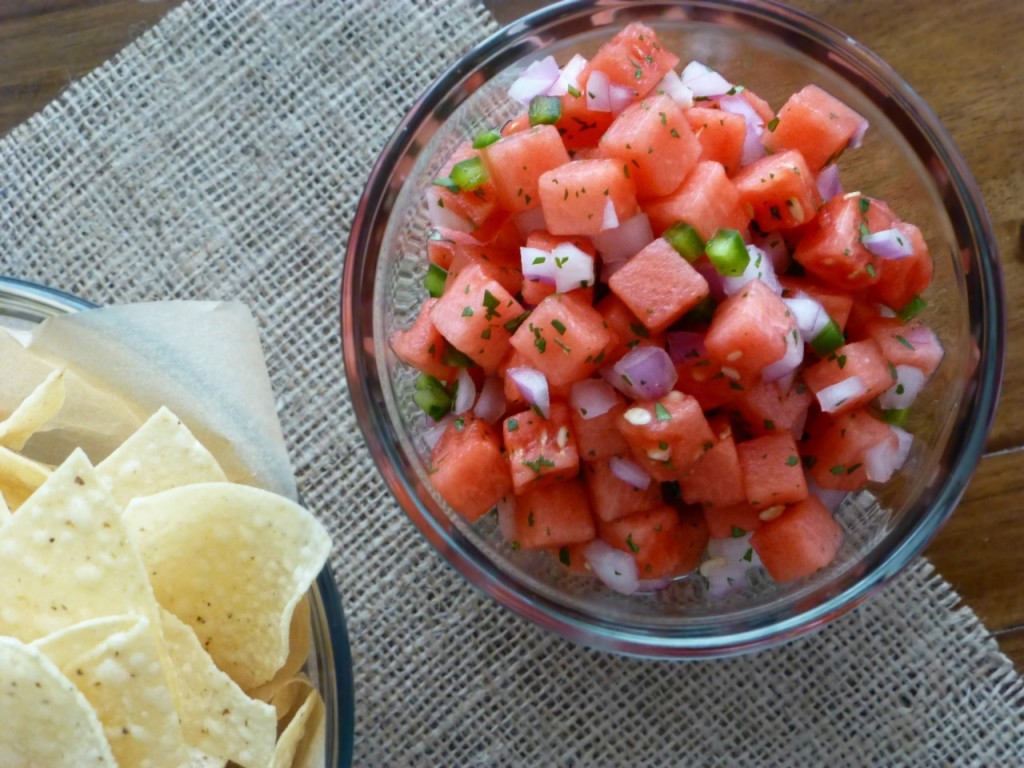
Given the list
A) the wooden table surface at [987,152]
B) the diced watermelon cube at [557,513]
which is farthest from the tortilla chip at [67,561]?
the wooden table surface at [987,152]

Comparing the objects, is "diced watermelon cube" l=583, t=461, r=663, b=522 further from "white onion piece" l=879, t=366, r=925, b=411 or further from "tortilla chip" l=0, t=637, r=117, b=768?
"tortilla chip" l=0, t=637, r=117, b=768

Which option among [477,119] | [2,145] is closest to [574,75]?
[477,119]

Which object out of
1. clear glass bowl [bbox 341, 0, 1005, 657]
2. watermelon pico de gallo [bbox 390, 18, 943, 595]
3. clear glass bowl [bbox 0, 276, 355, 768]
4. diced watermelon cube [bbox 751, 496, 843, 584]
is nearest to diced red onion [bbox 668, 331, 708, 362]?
watermelon pico de gallo [bbox 390, 18, 943, 595]

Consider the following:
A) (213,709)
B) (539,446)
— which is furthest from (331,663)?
(539,446)

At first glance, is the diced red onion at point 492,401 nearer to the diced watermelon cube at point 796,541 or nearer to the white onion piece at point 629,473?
the white onion piece at point 629,473

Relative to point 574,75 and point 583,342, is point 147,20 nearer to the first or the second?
point 574,75
